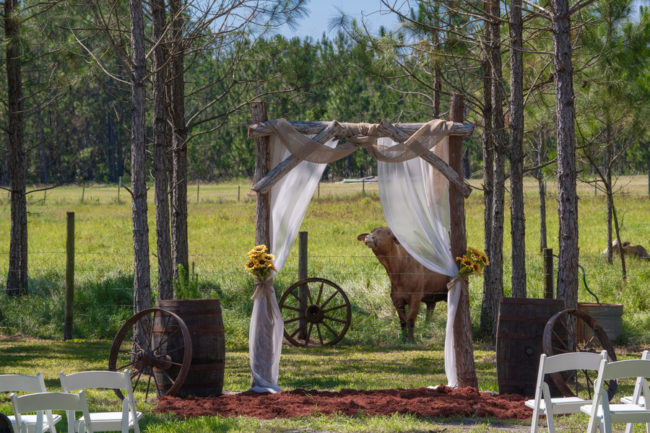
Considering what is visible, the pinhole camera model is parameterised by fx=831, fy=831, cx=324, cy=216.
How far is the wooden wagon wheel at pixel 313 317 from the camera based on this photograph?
1242cm

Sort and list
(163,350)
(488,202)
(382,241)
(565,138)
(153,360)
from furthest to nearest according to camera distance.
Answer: (382,241), (488,202), (565,138), (163,350), (153,360)

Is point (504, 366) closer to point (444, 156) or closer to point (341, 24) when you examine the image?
point (444, 156)

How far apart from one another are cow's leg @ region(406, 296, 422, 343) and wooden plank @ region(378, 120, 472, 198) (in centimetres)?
335

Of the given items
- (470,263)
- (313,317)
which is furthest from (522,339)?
(313,317)

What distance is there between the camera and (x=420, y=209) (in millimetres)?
9367

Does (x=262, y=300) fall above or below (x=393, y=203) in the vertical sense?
below

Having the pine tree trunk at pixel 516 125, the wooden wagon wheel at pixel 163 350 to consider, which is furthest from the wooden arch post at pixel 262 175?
the pine tree trunk at pixel 516 125

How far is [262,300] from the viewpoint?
29.2ft

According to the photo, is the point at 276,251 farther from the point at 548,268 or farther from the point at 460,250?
the point at 548,268

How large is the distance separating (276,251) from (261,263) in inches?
15.2

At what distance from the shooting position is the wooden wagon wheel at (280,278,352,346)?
12.4 metres

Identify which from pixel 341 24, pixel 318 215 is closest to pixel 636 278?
pixel 341 24

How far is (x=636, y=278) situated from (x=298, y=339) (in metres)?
5.79

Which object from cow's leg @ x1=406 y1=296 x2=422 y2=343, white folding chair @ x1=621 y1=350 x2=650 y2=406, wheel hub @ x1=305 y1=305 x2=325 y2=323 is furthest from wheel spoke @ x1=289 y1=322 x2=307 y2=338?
white folding chair @ x1=621 y1=350 x2=650 y2=406
